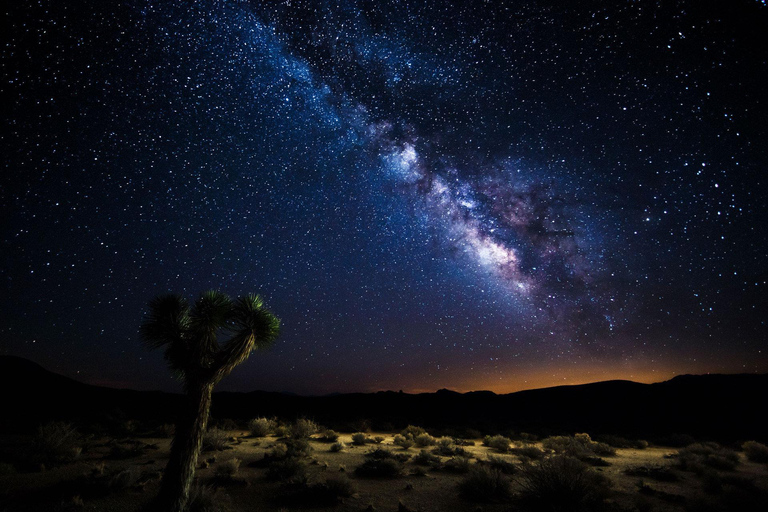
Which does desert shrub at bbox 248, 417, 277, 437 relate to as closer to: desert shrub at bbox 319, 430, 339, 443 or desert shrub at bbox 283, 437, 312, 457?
desert shrub at bbox 319, 430, 339, 443

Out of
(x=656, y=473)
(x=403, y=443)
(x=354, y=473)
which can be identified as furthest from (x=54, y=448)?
(x=656, y=473)

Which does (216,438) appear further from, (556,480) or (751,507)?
(751,507)

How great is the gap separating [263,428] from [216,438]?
4.22 m

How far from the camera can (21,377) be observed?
39875mm

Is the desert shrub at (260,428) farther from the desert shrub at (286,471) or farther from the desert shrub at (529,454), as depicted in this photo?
the desert shrub at (529,454)

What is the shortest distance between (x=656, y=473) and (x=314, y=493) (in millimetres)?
10360

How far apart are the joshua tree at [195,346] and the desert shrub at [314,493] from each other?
212 cm

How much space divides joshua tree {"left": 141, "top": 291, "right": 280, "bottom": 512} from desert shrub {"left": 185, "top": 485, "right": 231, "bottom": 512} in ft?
0.42

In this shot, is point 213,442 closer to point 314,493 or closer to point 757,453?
point 314,493

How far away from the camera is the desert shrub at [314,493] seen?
274 inches

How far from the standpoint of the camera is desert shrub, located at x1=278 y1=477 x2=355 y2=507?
6.96m

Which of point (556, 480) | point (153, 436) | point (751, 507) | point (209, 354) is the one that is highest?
point (209, 354)

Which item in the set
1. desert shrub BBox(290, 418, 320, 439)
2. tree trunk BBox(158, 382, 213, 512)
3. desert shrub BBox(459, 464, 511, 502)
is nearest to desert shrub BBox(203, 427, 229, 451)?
desert shrub BBox(290, 418, 320, 439)

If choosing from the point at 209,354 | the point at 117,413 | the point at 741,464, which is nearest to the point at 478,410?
the point at 741,464
